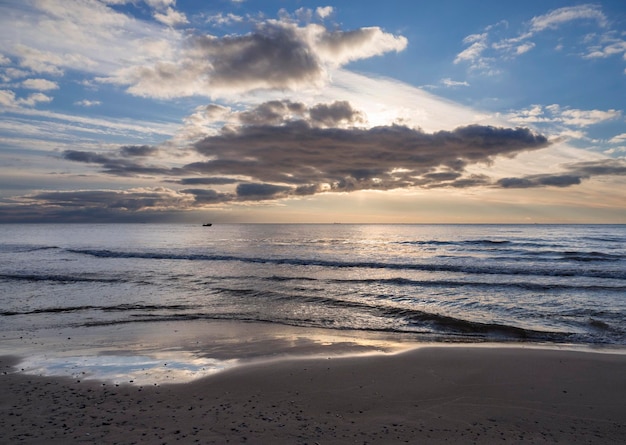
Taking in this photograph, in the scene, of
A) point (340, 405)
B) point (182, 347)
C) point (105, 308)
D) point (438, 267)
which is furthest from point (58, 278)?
point (438, 267)

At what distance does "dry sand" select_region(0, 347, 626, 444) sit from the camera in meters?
6.12

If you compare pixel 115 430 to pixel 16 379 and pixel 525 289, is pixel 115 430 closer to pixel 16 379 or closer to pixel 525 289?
pixel 16 379

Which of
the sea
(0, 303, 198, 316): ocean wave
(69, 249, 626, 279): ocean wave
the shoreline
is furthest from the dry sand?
(69, 249, 626, 279): ocean wave

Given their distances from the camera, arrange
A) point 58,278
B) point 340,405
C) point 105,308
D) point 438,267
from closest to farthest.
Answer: point 340,405, point 105,308, point 58,278, point 438,267

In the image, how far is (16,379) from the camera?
861 cm

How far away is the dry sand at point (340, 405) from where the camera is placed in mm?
6125

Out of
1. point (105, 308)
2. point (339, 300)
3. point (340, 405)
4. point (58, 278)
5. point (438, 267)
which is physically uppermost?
point (340, 405)

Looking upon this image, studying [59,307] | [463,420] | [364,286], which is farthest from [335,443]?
[364,286]

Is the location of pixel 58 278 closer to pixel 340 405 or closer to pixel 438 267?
pixel 340 405

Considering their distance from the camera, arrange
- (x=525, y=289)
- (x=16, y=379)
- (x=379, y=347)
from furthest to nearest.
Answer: (x=525, y=289) < (x=379, y=347) < (x=16, y=379)

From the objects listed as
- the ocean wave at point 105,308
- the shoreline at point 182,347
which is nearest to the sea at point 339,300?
the ocean wave at point 105,308

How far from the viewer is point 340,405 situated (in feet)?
24.1

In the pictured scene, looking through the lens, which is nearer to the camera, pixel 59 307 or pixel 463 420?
pixel 463 420

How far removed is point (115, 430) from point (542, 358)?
1053cm
